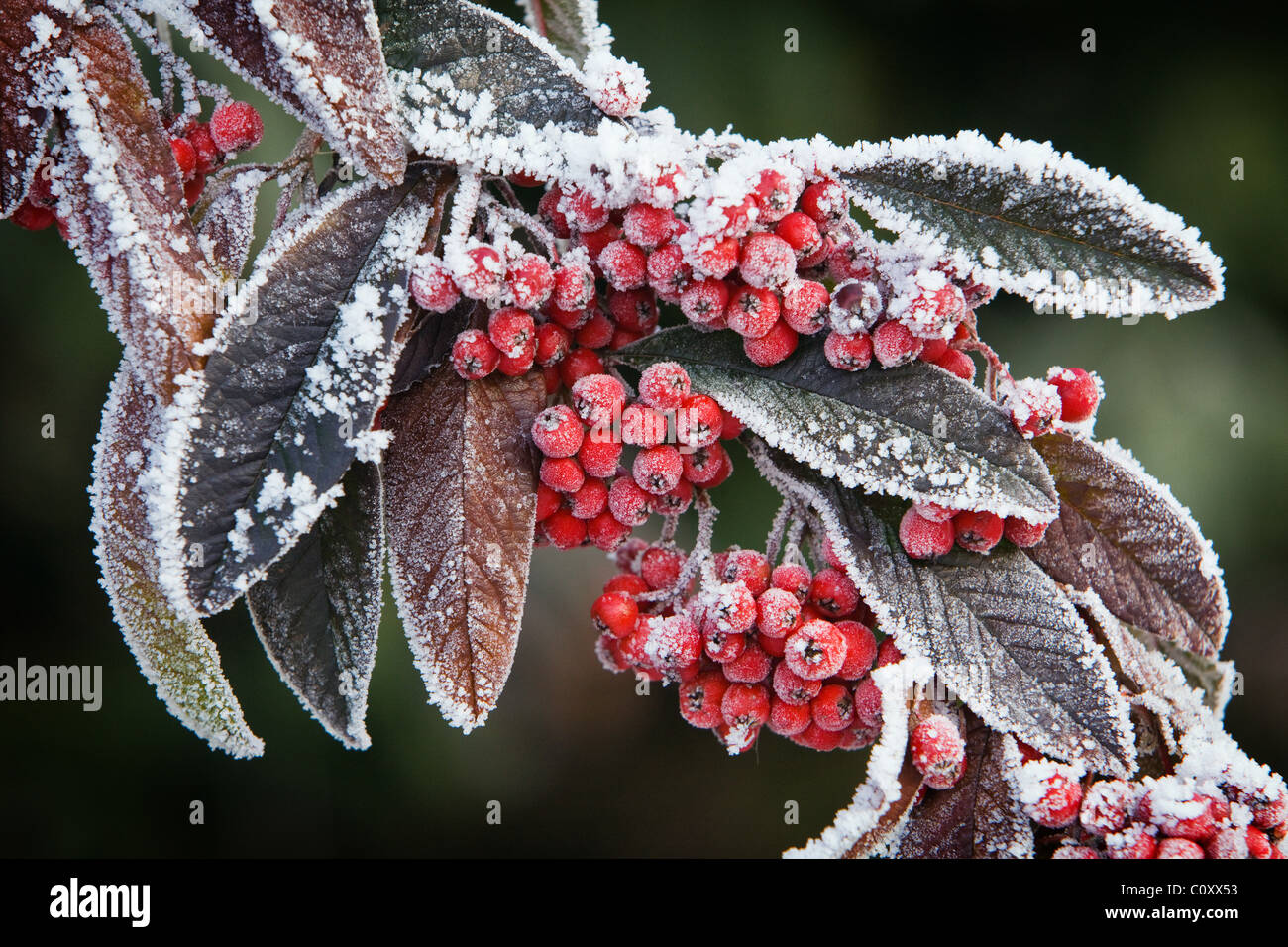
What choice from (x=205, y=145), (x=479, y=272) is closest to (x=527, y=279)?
(x=479, y=272)

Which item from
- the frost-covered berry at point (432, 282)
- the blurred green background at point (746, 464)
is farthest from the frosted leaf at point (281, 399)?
the blurred green background at point (746, 464)

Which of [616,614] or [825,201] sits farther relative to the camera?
[616,614]

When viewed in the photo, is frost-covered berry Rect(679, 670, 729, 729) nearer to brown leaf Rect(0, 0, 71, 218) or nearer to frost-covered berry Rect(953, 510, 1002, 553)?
frost-covered berry Rect(953, 510, 1002, 553)

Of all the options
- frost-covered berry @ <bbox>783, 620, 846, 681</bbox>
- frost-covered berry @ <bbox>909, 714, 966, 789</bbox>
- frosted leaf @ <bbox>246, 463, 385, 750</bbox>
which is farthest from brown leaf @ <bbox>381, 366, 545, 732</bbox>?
frost-covered berry @ <bbox>909, 714, 966, 789</bbox>

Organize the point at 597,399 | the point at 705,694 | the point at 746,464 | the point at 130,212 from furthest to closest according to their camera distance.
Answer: the point at 746,464 → the point at 705,694 → the point at 597,399 → the point at 130,212

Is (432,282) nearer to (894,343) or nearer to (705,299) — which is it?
(705,299)

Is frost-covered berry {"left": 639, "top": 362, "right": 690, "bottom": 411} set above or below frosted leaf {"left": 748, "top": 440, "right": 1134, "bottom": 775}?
above
